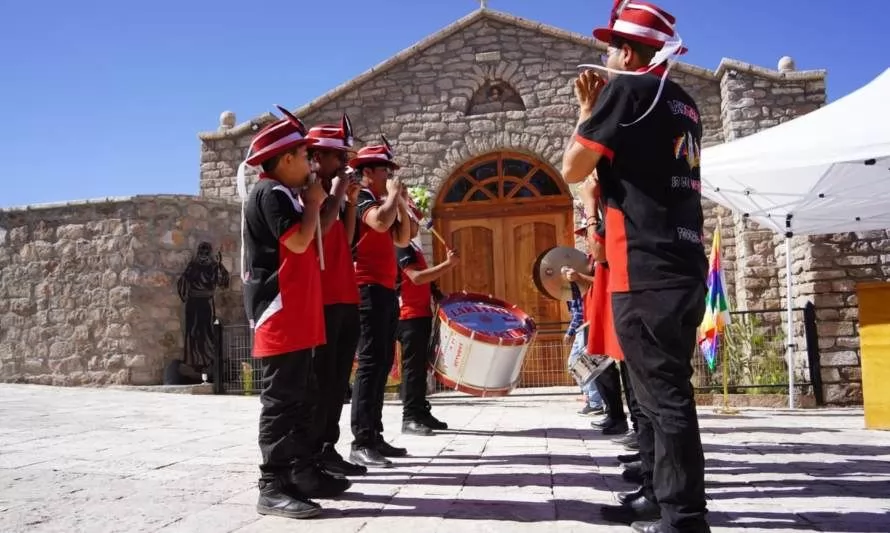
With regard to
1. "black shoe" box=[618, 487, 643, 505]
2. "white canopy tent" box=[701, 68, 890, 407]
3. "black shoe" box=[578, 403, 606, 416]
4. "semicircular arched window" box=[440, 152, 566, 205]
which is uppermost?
"semicircular arched window" box=[440, 152, 566, 205]

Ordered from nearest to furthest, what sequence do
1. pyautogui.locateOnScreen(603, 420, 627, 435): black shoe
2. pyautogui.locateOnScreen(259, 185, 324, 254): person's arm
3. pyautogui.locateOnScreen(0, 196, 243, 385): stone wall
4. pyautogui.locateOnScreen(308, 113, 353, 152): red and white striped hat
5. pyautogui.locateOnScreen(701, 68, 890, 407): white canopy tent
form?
pyautogui.locateOnScreen(259, 185, 324, 254): person's arm → pyautogui.locateOnScreen(308, 113, 353, 152): red and white striped hat → pyautogui.locateOnScreen(603, 420, 627, 435): black shoe → pyautogui.locateOnScreen(701, 68, 890, 407): white canopy tent → pyautogui.locateOnScreen(0, 196, 243, 385): stone wall

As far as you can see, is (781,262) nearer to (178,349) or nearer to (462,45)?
(462,45)

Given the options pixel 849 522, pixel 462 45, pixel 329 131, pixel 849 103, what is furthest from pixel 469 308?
pixel 462 45

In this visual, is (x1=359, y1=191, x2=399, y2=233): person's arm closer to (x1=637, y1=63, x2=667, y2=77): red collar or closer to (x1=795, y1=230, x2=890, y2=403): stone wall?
(x1=637, y1=63, x2=667, y2=77): red collar

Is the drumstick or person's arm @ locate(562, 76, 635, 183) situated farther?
the drumstick

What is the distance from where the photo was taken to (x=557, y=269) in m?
6.97

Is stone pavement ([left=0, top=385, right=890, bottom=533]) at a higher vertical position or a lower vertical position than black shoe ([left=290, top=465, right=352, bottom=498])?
lower

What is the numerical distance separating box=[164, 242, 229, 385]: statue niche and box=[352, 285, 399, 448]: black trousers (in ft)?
21.7

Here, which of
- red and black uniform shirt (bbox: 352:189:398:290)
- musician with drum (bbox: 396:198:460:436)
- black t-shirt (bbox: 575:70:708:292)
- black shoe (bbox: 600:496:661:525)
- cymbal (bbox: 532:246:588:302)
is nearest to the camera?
black t-shirt (bbox: 575:70:708:292)

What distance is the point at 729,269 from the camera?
1121cm

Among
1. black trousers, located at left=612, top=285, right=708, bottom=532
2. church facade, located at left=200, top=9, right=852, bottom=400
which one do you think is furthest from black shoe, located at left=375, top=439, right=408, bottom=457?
church facade, located at left=200, top=9, right=852, bottom=400

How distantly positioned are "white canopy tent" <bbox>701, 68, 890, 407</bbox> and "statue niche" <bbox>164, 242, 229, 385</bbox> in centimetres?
711

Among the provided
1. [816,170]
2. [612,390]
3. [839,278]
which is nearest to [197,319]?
[612,390]

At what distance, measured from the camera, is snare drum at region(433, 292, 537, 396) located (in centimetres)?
526
